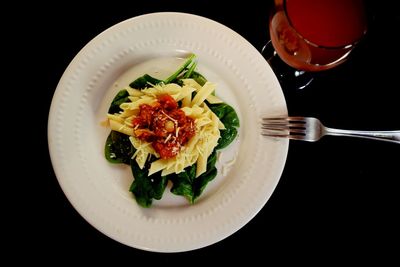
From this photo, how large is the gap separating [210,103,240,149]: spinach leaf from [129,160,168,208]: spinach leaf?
9.2 inches

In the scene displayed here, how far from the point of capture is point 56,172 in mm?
1246

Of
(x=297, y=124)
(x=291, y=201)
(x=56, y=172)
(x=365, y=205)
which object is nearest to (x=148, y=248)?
(x=56, y=172)

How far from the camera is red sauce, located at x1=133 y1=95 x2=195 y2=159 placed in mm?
1146

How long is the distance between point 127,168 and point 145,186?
3.8 inches

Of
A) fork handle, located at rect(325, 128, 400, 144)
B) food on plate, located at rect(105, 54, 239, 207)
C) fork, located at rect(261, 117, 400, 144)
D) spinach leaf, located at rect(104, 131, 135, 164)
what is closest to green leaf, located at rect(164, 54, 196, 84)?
food on plate, located at rect(105, 54, 239, 207)

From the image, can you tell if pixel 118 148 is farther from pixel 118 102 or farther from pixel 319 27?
pixel 319 27

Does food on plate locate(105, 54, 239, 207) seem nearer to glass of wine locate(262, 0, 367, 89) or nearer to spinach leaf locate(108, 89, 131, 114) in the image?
spinach leaf locate(108, 89, 131, 114)

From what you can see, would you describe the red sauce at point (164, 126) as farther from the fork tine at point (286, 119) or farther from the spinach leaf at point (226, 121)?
the fork tine at point (286, 119)

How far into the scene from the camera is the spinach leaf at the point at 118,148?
1.29 metres

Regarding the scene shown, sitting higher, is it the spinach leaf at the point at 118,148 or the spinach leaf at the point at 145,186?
the spinach leaf at the point at 118,148

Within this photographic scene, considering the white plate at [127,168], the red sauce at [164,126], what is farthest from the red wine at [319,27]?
the red sauce at [164,126]

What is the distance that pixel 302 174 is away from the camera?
1.37m

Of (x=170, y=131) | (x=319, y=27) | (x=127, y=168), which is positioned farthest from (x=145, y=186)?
(x=319, y=27)

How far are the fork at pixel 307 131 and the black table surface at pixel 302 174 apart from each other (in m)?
0.12
